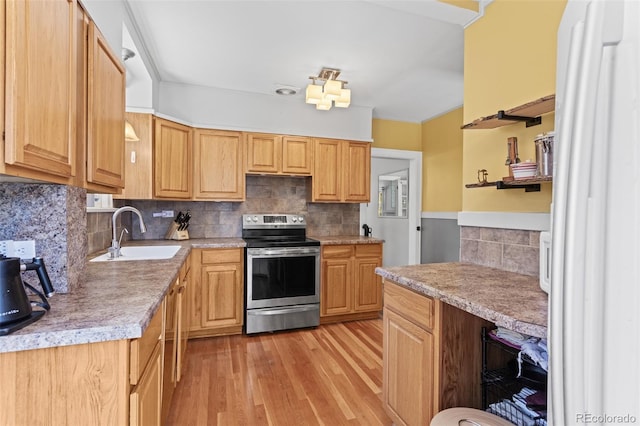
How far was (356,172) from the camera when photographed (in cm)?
385

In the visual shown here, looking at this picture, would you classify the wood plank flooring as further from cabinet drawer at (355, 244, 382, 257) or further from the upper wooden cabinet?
the upper wooden cabinet

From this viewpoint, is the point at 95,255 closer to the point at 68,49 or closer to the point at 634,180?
the point at 68,49

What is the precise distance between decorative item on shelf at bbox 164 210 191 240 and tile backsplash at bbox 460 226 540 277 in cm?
266

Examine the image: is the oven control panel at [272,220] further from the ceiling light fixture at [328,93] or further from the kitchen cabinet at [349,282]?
the ceiling light fixture at [328,93]

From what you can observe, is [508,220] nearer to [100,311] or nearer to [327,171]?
[100,311]

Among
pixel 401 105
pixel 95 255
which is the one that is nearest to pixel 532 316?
pixel 95 255

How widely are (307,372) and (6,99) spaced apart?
7.73 ft

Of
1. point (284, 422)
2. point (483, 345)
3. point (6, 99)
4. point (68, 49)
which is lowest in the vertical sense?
point (284, 422)

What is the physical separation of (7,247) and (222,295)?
2.05 metres

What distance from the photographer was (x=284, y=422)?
6.19 ft

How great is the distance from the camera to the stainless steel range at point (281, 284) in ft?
10.4

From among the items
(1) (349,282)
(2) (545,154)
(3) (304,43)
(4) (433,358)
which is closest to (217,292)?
(1) (349,282)

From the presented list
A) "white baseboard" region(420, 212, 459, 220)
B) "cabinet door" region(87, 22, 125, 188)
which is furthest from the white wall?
"cabinet door" region(87, 22, 125, 188)

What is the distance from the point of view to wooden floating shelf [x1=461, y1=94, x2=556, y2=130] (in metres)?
1.53
